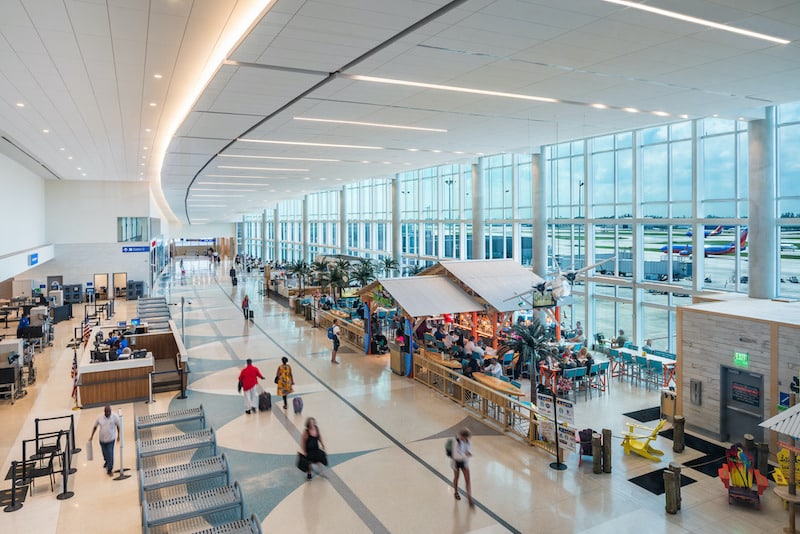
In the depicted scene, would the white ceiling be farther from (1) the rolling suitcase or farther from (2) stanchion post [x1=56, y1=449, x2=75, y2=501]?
(2) stanchion post [x1=56, y1=449, x2=75, y2=501]

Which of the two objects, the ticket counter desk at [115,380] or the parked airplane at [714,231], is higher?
the parked airplane at [714,231]

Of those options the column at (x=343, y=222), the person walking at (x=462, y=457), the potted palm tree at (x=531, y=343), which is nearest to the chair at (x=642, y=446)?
the potted palm tree at (x=531, y=343)

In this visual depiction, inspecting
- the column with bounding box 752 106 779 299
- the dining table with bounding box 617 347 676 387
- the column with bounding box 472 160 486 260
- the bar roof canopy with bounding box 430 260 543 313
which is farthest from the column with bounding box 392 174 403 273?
the column with bounding box 752 106 779 299

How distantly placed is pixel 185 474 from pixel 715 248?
13914 mm

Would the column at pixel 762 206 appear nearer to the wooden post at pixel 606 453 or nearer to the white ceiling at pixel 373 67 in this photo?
the white ceiling at pixel 373 67

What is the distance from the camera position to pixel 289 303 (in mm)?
27062

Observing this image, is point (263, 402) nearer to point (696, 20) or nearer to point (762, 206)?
point (696, 20)

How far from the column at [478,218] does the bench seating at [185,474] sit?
15.6m

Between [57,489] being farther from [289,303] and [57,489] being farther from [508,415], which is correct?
[289,303]

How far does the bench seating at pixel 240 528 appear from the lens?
230 inches

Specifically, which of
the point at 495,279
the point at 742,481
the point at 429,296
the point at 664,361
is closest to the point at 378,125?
the point at 429,296

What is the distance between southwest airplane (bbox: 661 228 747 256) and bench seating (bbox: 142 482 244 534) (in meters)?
13.4

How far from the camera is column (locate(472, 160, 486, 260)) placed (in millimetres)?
21078

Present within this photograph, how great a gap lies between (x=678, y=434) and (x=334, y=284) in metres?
17.4
